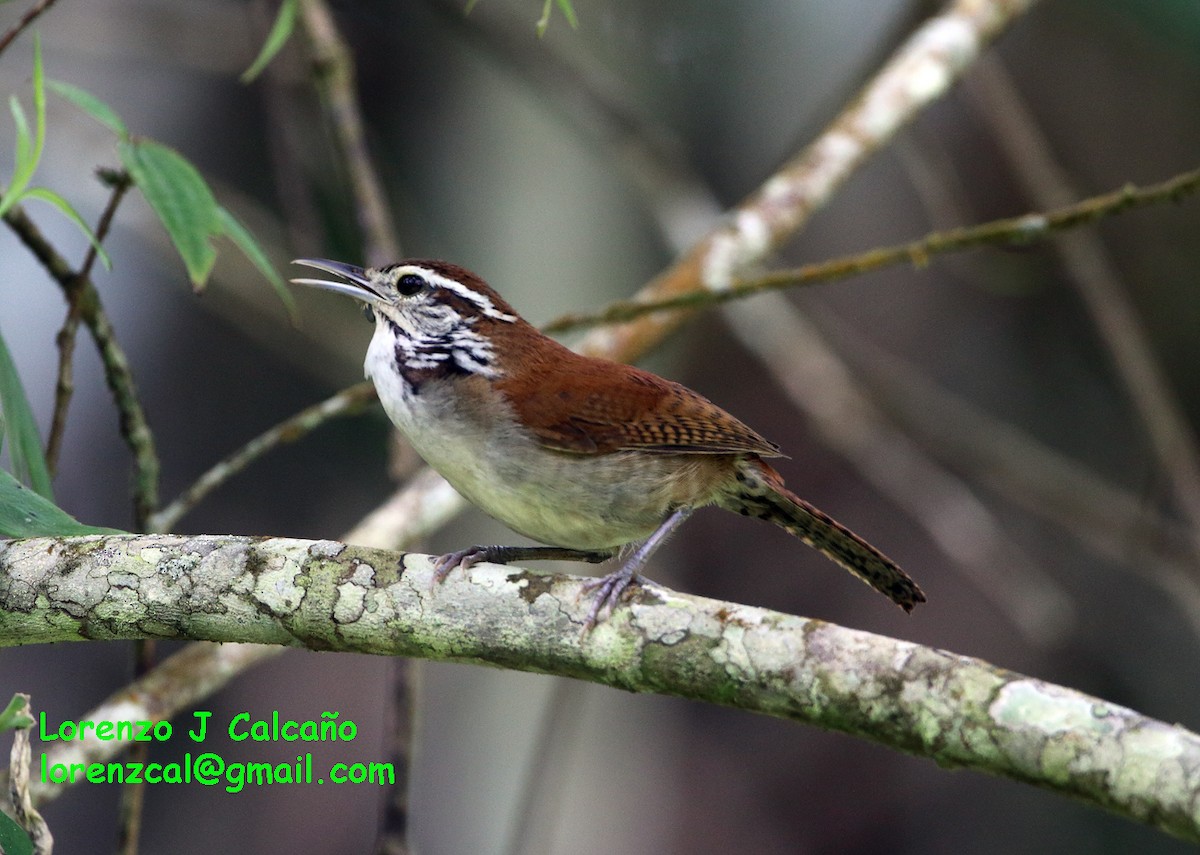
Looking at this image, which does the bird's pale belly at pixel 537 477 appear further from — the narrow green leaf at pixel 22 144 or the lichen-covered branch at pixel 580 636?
the narrow green leaf at pixel 22 144

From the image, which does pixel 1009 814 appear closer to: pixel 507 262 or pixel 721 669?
pixel 507 262

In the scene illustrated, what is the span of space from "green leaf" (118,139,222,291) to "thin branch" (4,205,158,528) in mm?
481

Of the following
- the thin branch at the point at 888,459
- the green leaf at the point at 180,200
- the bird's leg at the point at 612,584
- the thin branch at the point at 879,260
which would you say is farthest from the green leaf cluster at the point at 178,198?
the thin branch at the point at 888,459

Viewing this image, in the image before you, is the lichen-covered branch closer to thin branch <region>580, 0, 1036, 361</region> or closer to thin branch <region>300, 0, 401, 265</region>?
thin branch <region>580, 0, 1036, 361</region>

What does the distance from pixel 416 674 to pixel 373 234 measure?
5.07ft

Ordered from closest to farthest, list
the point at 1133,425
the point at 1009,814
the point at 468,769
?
the point at 468,769
the point at 1009,814
the point at 1133,425

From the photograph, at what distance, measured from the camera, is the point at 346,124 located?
13.9 feet

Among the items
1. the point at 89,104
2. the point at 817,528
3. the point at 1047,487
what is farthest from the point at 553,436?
the point at 1047,487

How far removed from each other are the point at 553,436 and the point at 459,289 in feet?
1.98

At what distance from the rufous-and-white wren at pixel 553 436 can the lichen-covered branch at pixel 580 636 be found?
39cm

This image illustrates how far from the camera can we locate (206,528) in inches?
240

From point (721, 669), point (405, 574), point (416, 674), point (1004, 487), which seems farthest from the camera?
point (1004, 487)

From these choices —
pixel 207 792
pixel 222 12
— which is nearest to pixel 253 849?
pixel 207 792

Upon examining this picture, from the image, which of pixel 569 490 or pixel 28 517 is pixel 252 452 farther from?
pixel 28 517
